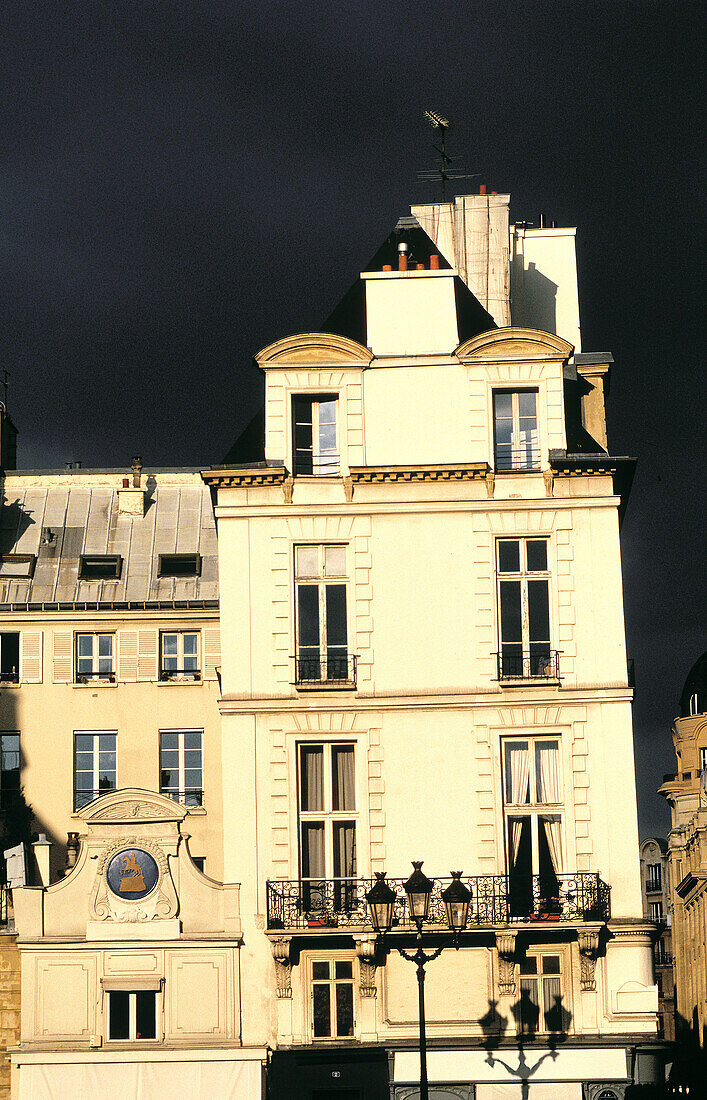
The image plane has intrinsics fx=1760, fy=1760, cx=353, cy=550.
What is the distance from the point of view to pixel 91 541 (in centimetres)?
5266

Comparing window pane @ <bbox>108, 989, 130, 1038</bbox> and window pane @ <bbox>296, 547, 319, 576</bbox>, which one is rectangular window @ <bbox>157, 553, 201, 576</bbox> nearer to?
window pane @ <bbox>296, 547, 319, 576</bbox>

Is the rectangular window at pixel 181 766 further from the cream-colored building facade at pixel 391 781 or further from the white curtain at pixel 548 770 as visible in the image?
the white curtain at pixel 548 770

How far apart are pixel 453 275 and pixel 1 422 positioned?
16122 mm

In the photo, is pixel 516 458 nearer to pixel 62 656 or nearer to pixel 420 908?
pixel 420 908

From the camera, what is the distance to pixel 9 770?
157 ft

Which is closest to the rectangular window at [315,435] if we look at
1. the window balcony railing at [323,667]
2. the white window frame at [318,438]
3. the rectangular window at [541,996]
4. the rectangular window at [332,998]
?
the white window frame at [318,438]

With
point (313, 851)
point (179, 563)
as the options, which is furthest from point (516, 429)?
point (179, 563)

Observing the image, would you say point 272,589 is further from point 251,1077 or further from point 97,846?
point 251,1077

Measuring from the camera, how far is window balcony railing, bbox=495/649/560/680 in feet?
139

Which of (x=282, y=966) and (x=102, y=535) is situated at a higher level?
(x=102, y=535)

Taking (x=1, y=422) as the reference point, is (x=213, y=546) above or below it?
below

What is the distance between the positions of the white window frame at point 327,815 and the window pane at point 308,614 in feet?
8.22

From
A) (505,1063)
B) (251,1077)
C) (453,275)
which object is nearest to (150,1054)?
(251,1077)

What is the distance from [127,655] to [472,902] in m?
13.5
